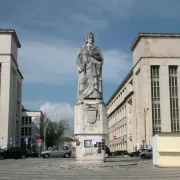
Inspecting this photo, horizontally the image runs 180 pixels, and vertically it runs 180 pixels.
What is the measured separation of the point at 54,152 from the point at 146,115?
91.2ft

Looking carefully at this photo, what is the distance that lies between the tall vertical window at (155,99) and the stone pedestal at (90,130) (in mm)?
44607

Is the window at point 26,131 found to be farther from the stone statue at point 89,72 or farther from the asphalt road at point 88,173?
the asphalt road at point 88,173

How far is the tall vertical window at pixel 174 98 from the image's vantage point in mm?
69312

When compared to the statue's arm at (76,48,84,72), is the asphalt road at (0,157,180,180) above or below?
below

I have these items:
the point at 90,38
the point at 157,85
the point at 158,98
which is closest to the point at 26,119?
the point at 157,85

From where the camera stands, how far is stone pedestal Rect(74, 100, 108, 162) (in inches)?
989

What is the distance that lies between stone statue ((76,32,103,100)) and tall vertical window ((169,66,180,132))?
45377 millimetres

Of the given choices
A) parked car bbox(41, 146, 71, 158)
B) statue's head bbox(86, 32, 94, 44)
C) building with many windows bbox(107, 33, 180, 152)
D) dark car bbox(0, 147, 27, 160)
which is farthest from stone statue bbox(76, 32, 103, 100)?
building with many windows bbox(107, 33, 180, 152)

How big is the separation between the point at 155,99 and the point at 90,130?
47040 millimetres

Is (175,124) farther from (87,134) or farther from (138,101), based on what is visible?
(87,134)

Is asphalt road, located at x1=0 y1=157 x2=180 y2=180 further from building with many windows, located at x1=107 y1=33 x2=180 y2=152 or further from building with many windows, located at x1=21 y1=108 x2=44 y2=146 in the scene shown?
building with many windows, located at x1=21 y1=108 x2=44 y2=146

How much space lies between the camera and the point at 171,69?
72.1m

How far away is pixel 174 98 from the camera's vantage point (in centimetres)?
7069

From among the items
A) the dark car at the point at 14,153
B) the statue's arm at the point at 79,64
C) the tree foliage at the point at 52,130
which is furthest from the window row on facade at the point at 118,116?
the statue's arm at the point at 79,64
